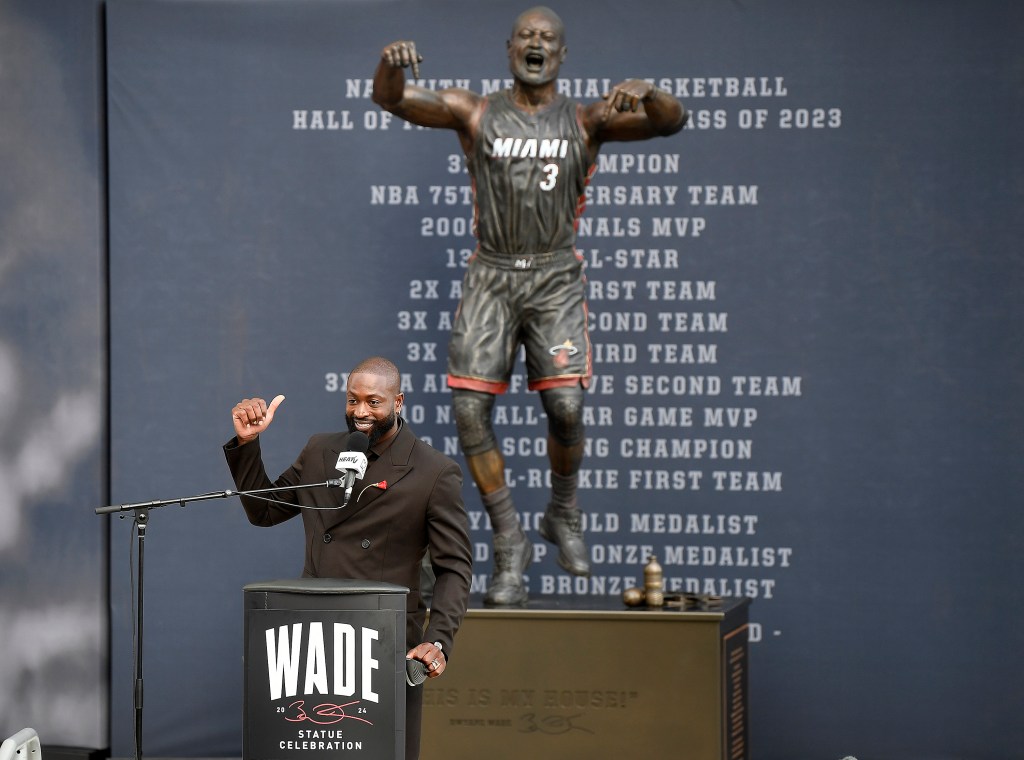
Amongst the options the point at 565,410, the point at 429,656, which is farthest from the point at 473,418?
the point at 429,656

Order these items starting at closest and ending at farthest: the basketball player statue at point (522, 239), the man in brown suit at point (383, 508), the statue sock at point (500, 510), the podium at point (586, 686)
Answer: the man in brown suit at point (383, 508) < the podium at point (586, 686) < the basketball player statue at point (522, 239) < the statue sock at point (500, 510)

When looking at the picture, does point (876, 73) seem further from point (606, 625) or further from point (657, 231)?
point (606, 625)

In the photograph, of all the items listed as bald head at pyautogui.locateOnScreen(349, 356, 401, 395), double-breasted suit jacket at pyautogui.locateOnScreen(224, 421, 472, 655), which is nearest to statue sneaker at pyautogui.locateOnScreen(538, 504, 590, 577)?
double-breasted suit jacket at pyautogui.locateOnScreen(224, 421, 472, 655)

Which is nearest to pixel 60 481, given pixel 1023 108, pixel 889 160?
pixel 889 160

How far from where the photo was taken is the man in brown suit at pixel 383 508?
339 centimetres

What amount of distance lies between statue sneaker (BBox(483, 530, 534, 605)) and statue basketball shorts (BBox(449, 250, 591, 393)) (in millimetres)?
553

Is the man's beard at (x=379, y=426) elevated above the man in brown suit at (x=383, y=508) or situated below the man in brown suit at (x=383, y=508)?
above

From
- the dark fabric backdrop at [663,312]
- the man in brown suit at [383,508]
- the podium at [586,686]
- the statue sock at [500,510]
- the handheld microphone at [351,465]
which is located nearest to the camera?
the handheld microphone at [351,465]

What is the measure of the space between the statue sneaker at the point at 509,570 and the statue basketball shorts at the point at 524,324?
55 centimetres

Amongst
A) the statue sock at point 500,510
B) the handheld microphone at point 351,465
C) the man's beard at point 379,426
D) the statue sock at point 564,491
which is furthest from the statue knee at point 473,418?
the handheld microphone at point 351,465
